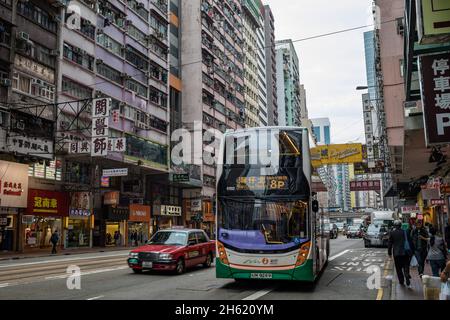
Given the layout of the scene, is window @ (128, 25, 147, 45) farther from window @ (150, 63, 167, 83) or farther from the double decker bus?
the double decker bus

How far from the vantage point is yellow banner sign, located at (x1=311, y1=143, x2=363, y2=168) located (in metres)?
39.7

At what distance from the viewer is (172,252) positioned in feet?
49.2

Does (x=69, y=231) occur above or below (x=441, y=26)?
below

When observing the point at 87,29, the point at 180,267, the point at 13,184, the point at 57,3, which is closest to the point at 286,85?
the point at 87,29

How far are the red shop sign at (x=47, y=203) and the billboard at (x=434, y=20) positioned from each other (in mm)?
28242

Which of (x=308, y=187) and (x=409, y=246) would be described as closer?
(x=308, y=187)

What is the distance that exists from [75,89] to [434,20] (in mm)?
31499

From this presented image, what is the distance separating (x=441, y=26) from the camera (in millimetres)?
7684

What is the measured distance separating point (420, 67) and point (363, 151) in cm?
3302

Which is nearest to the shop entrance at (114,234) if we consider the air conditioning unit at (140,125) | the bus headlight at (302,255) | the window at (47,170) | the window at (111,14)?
the window at (47,170)

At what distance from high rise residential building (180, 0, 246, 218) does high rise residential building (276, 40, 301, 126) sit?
178ft

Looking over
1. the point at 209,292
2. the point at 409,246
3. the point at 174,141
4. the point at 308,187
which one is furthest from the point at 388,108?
the point at 174,141

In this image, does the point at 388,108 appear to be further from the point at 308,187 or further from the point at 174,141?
the point at 174,141

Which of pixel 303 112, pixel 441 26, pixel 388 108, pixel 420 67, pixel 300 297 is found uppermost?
pixel 303 112
